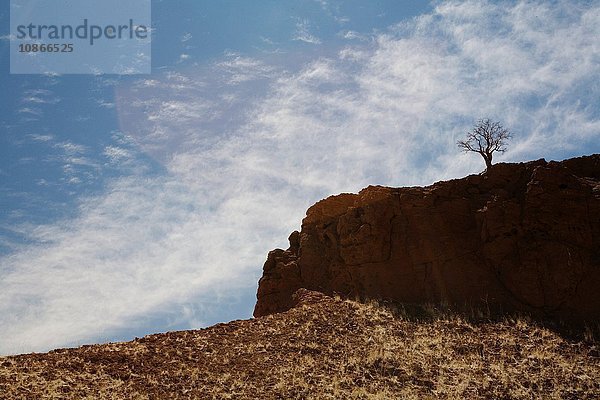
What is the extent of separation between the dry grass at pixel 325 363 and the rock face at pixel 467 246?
2211mm

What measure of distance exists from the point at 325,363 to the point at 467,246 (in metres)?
9.46

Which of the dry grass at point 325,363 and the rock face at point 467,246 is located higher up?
the rock face at point 467,246

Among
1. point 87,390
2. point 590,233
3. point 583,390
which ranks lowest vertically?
point 583,390

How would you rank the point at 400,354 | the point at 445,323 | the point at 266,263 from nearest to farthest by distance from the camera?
the point at 400,354 → the point at 445,323 → the point at 266,263

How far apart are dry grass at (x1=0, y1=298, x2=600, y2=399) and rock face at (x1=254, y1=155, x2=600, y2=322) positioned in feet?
7.25

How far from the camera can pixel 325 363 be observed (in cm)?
1858

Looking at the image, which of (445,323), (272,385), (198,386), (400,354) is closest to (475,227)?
(445,323)

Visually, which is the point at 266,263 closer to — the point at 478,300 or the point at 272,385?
the point at 478,300

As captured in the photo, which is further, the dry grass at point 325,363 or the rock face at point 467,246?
the rock face at point 467,246

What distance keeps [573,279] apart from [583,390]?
6.70 meters

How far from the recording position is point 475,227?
83.5 ft

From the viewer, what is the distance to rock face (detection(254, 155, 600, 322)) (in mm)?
23031

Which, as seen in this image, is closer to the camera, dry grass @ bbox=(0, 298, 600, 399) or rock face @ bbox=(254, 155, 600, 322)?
dry grass @ bbox=(0, 298, 600, 399)

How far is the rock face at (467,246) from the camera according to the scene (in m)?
23.0
